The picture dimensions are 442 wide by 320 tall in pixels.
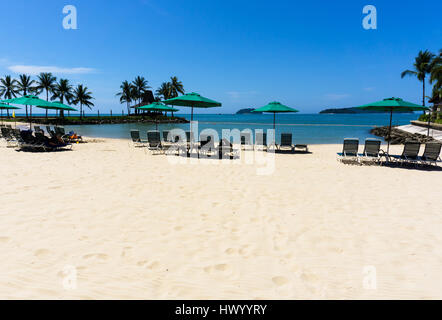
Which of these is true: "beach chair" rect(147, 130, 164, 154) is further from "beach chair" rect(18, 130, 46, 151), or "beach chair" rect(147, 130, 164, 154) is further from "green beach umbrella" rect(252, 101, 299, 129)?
"green beach umbrella" rect(252, 101, 299, 129)

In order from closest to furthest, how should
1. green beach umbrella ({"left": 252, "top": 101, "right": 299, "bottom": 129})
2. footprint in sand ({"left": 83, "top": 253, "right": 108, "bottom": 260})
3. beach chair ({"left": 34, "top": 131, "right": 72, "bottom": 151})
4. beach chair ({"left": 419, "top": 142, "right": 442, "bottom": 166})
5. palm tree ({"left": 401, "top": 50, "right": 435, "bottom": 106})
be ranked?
footprint in sand ({"left": 83, "top": 253, "right": 108, "bottom": 260}), beach chair ({"left": 419, "top": 142, "right": 442, "bottom": 166}), beach chair ({"left": 34, "top": 131, "right": 72, "bottom": 151}), green beach umbrella ({"left": 252, "top": 101, "right": 299, "bottom": 129}), palm tree ({"left": 401, "top": 50, "right": 435, "bottom": 106})

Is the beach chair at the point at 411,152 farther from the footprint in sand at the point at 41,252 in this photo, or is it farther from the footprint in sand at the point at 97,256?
the footprint in sand at the point at 41,252

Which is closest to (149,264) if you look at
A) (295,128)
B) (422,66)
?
(295,128)

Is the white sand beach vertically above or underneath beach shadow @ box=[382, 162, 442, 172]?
underneath

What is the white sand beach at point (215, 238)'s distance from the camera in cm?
239

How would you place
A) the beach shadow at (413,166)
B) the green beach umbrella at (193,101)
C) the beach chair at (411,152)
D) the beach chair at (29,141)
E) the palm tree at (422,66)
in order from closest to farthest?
the beach shadow at (413,166)
the beach chair at (411,152)
the green beach umbrella at (193,101)
the beach chair at (29,141)
the palm tree at (422,66)

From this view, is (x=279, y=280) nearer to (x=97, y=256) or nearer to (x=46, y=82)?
(x=97, y=256)

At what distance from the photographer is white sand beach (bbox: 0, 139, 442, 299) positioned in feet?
7.83

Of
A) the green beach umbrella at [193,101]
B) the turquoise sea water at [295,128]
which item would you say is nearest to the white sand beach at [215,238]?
the green beach umbrella at [193,101]

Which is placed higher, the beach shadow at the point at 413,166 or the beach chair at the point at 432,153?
the beach chair at the point at 432,153

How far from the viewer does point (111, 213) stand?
4.02m

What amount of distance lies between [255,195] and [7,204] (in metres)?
4.50

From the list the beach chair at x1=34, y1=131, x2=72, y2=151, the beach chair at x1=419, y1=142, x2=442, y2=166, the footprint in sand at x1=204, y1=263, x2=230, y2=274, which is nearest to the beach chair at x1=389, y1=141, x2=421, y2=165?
the beach chair at x1=419, y1=142, x2=442, y2=166

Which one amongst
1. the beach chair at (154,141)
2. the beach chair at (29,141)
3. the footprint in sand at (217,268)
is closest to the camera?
the footprint in sand at (217,268)
